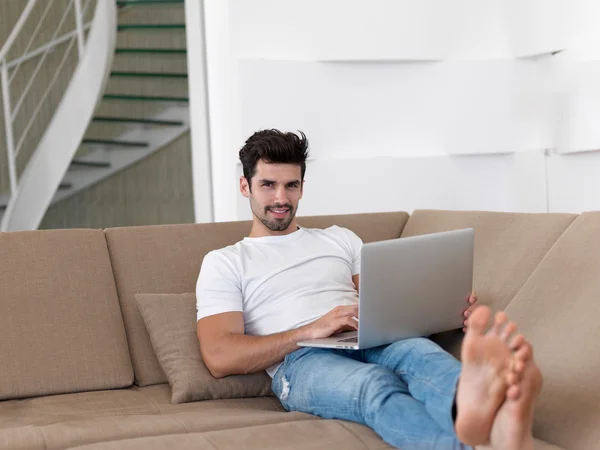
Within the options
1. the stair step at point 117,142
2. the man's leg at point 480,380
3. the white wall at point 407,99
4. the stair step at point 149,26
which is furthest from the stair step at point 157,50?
the man's leg at point 480,380

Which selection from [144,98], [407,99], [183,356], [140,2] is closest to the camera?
[183,356]

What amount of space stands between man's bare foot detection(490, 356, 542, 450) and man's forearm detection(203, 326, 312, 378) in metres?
0.67

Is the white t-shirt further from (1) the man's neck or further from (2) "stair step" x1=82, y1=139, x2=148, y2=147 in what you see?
(2) "stair step" x1=82, y1=139, x2=148, y2=147

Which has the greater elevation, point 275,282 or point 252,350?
point 275,282

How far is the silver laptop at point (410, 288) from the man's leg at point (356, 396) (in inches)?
2.0

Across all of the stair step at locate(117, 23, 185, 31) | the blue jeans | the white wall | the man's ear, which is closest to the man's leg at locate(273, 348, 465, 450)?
the blue jeans

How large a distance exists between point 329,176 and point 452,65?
0.74m

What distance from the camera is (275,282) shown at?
7.61ft

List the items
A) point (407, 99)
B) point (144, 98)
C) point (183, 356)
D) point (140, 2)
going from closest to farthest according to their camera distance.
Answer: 1. point (183, 356)
2. point (407, 99)
3. point (140, 2)
4. point (144, 98)

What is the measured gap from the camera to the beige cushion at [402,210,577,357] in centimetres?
224

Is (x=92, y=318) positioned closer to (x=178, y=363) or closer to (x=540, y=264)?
(x=178, y=363)

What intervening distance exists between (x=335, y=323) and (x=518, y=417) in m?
0.63

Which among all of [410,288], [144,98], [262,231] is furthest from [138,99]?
[410,288]

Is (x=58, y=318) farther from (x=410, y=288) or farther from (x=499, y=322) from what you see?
(x=499, y=322)
